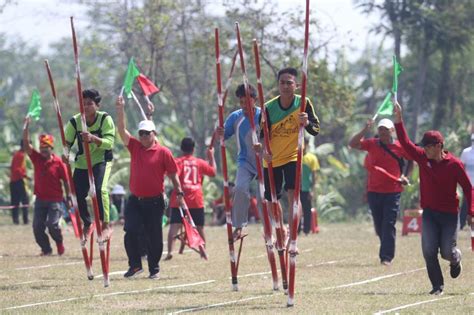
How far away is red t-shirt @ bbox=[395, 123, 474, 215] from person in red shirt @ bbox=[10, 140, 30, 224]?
19885mm

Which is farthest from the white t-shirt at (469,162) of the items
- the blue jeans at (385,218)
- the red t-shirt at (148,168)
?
the red t-shirt at (148,168)

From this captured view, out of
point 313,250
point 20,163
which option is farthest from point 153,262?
point 20,163

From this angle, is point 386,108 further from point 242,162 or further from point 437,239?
point 437,239

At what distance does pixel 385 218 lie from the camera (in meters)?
18.8

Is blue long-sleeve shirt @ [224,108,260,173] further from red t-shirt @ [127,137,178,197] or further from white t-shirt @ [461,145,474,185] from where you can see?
white t-shirt @ [461,145,474,185]

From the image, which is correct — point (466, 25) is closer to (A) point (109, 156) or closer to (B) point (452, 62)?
(B) point (452, 62)

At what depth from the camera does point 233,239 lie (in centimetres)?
1442

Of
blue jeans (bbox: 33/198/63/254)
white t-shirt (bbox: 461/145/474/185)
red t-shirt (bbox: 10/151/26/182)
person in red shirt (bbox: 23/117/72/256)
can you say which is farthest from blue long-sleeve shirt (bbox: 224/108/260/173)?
red t-shirt (bbox: 10/151/26/182)

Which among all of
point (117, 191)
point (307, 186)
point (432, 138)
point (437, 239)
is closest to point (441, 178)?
point (432, 138)

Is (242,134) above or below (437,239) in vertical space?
above

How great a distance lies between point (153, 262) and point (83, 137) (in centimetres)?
249

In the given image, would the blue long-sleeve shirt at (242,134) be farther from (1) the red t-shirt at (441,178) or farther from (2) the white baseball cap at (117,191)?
(2) the white baseball cap at (117,191)

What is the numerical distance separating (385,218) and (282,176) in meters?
4.33

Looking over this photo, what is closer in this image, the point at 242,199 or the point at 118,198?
the point at 242,199
